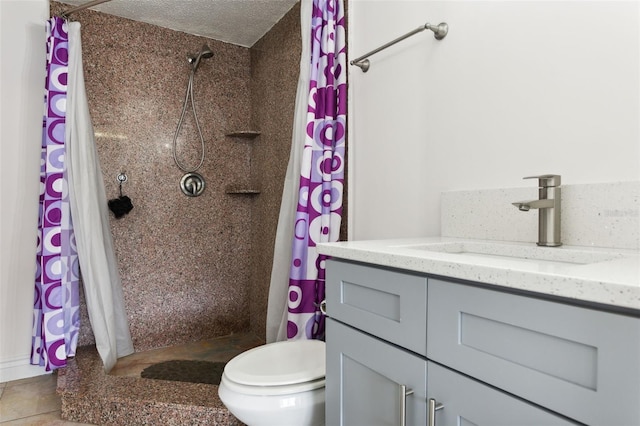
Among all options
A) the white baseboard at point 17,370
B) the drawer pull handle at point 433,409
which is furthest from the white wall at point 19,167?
the drawer pull handle at point 433,409

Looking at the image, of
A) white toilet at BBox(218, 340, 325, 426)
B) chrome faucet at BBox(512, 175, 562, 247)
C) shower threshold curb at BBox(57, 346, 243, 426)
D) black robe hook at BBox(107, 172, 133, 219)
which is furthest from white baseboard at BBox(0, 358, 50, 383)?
chrome faucet at BBox(512, 175, 562, 247)

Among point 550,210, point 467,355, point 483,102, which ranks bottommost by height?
point 467,355

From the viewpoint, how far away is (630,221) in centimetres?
93

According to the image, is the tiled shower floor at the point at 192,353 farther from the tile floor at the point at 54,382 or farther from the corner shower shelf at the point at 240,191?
the corner shower shelf at the point at 240,191

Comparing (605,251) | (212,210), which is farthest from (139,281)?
(605,251)

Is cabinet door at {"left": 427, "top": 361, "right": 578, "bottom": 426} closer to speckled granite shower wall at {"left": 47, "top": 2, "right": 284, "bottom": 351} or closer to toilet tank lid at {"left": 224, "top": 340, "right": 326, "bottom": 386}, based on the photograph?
toilet tank lid at {"left": 224, "top": 340, "right": 326, "bottom": 386}

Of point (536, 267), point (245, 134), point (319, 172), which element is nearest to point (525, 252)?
point (536, 267)

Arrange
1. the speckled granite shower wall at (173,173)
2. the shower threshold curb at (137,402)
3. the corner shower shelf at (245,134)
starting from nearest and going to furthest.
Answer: the shower threshold curb at (137,402)
the speckled granite shower wall at (173,173)
the corner shower shelf at (245,134)

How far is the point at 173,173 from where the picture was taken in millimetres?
2836

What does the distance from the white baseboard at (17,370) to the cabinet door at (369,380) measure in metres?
2.18

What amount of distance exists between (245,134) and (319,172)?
4.45ft

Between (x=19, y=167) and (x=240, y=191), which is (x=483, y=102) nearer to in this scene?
(x=240, y=191)

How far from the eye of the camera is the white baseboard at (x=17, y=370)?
7.39 feet

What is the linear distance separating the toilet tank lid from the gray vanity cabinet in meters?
0.21
